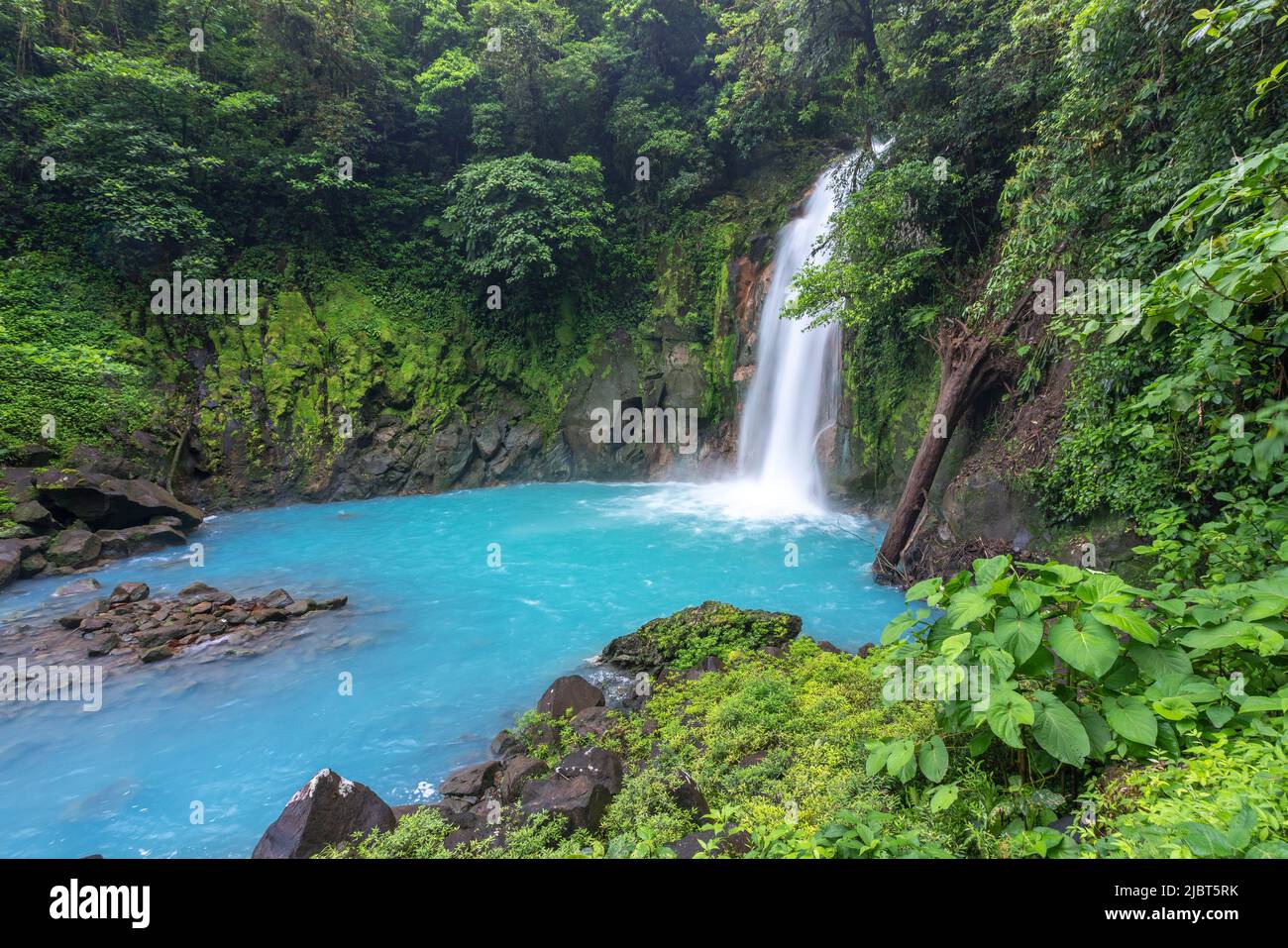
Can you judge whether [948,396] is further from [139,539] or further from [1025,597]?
[139,539]

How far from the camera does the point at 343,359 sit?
17375mm

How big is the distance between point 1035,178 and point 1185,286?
6421 mm

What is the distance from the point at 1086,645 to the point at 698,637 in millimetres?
4808

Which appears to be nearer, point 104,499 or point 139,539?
point 104,499

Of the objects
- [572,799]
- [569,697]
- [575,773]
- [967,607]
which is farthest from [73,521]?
[967,607]

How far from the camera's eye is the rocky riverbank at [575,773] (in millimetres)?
3621

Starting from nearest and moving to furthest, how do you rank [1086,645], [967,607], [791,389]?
[1086,645]
[967,607]
[791,389]

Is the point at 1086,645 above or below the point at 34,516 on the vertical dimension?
above

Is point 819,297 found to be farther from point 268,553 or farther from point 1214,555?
point 268,553

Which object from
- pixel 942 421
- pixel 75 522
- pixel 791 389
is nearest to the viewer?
→ pixel 942 421

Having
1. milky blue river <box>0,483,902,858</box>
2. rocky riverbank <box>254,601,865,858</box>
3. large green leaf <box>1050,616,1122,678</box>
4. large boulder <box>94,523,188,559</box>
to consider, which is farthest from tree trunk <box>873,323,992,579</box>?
large boulder <box>94,523,188,559</box>

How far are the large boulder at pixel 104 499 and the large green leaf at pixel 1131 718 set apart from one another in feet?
49.2

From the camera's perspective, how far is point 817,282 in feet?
33.8
